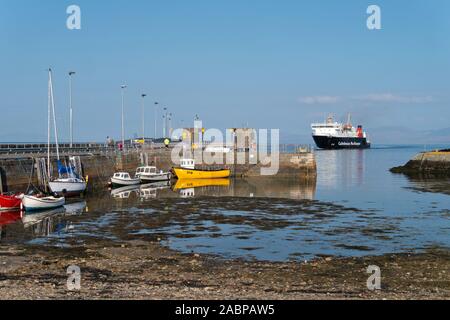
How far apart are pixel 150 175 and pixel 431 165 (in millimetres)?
50386

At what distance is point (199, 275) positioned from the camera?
18531 millimetres

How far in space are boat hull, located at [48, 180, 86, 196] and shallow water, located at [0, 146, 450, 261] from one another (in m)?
1.69

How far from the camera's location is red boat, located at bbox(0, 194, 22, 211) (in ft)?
121

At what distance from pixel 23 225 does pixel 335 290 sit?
71.4 ft

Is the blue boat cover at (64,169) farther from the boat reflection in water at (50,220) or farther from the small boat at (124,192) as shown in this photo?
the boat reflection in water at (50,220)

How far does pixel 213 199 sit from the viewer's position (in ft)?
159

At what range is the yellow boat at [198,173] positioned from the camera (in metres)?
76.1

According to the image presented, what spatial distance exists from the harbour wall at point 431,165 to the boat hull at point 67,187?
61802mm

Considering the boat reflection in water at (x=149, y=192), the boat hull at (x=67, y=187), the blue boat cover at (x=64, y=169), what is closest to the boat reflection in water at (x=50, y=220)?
the boat hull at (x=67, y=187)

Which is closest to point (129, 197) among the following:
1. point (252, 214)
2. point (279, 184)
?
point (252, 214)

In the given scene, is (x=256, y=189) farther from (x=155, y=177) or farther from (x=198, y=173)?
(x=198, y=173)

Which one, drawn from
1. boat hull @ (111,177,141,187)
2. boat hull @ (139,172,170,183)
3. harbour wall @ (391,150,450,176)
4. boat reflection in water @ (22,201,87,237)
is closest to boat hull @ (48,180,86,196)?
boat reflection in water @ (22,201,87,237)

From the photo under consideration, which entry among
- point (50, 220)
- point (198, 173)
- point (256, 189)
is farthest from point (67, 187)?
point (198, 173)

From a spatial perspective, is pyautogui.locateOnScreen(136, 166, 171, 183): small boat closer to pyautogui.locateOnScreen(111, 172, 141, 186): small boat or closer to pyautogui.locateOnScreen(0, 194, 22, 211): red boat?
pyautogui.locateOnScreen(111, 172, 141, 186): small boat
